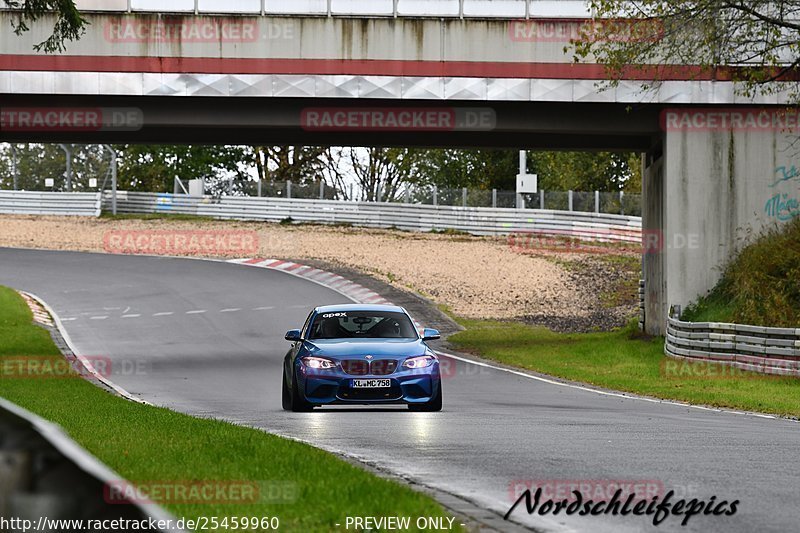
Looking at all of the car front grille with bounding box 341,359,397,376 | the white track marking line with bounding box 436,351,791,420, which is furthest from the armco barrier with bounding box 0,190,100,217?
the car front grille with bounding box 341,359,397,376

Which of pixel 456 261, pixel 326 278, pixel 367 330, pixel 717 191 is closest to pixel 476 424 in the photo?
pixel 367 330

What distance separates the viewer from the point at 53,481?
2.93 m

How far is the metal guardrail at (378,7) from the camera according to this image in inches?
1131

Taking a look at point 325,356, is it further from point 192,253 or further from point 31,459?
point 192,253

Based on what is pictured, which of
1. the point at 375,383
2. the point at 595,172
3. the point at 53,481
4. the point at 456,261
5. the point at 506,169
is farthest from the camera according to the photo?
the point at 506,169

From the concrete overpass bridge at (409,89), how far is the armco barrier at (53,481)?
25.8 metres

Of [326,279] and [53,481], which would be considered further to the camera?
[326,279]

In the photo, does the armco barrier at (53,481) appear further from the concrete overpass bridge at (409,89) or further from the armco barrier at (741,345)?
the concrete overpass bridge at (409,89)

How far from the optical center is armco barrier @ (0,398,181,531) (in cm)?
290

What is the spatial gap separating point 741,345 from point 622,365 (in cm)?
336

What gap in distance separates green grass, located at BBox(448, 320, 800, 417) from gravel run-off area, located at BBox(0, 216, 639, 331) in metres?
3.36

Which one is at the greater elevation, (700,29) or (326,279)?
(700,29)

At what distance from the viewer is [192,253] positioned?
5269 centimetres

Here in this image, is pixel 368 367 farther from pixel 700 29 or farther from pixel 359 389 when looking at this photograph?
pixel 700 29
